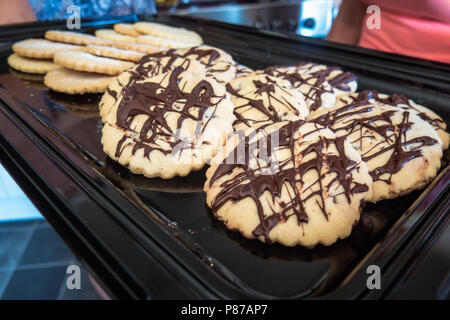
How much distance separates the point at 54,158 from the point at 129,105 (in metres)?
0.30

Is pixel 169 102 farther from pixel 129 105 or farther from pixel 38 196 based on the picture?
pixel 38 196

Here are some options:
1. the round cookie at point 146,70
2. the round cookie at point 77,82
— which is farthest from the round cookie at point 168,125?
the round cookie at point 77,82

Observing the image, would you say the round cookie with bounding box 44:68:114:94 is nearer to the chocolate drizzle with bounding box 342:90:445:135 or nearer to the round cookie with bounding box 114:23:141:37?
the round cookie with bounding box 114:23:141:37

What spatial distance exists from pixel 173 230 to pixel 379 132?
2.32ft

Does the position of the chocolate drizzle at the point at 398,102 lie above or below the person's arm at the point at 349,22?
below

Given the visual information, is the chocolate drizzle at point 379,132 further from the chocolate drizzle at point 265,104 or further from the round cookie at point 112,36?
the round cookie at point 112,36

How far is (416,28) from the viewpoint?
5.49 ft

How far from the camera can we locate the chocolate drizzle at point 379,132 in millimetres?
1048

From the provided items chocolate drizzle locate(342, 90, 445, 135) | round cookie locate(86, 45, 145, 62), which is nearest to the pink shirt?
chocolate drizzle locate(342, 90, 445, 135)

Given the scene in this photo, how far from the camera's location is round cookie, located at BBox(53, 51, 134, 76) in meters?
1.58

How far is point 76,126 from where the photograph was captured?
1.39 meters

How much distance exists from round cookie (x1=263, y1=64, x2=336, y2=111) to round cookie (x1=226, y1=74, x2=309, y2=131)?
0.06 m

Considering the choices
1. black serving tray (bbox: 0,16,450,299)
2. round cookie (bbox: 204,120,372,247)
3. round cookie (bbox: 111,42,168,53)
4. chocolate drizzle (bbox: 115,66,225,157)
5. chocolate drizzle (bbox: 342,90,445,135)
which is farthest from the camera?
round cookie (bbox: 111,42,168,53)

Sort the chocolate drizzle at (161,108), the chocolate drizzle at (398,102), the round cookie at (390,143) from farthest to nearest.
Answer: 1. the chocolate drizzle at (398,102)
2. the chocolate drizzle at (161,108)
3. the round cookie at (390,143)
